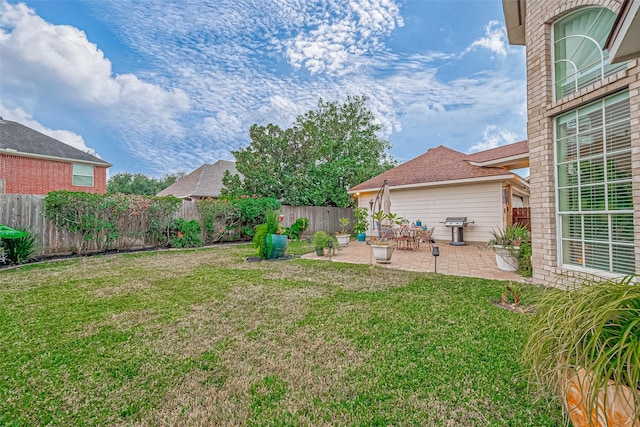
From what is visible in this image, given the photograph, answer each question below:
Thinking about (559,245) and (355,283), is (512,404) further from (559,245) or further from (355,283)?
(559,245)

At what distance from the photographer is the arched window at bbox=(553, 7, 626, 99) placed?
13.1 feet

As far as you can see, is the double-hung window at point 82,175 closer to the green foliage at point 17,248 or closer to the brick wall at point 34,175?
the brick wall at point 34,175

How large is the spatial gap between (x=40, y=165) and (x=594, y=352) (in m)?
21.6

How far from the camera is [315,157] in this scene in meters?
17.8

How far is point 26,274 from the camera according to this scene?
236 inches

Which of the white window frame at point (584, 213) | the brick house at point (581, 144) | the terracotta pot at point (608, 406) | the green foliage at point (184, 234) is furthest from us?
the green foliage at point (184, 234)

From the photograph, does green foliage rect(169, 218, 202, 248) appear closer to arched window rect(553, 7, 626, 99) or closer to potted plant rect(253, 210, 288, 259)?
potted plant rect(253, 210, 288, 259)

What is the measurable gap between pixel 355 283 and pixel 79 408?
13.8 ft

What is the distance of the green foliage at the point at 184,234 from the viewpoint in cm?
1079

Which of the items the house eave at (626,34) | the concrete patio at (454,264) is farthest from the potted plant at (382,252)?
the house eave at (626,34)

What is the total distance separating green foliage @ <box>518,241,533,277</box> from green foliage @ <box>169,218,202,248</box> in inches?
436

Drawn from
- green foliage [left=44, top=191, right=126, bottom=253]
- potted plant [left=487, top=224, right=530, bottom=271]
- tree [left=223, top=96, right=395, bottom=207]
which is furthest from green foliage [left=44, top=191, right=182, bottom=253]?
potted plant [left=487, top=224, right=530, bottom=271]

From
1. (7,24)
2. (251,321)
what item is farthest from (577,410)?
(7,24)

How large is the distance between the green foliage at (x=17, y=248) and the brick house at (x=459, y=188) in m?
10.8
